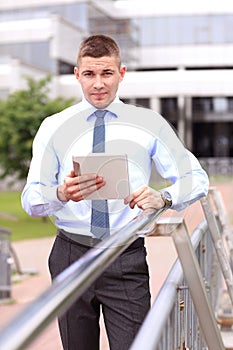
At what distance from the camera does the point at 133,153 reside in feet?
6.98

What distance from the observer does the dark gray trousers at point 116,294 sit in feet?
7.10

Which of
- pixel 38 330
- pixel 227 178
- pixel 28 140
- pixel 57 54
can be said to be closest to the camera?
pixel 38 330

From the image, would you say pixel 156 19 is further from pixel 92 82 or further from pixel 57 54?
pixel 92 82

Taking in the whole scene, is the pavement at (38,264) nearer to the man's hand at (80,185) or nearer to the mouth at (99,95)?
the mouth at (99,95)

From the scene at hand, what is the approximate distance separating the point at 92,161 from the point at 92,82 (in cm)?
32

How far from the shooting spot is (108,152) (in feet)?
6.89

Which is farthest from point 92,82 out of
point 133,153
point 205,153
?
point 205,153

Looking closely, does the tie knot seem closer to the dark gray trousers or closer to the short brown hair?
the short brown hair

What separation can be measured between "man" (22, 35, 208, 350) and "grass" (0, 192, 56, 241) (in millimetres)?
12163

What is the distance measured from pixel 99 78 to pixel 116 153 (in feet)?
0.62

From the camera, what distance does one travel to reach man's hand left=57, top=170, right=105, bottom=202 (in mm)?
1818

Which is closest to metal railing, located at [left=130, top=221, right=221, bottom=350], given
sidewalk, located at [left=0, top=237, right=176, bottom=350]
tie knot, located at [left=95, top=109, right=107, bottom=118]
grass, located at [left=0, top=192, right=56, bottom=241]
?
tie knot, located at [left=95, top=109, right=107, bottom=118]

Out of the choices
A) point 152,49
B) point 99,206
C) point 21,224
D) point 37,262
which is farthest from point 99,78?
point 152,49

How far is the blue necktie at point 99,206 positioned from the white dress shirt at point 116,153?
0.04 feet
